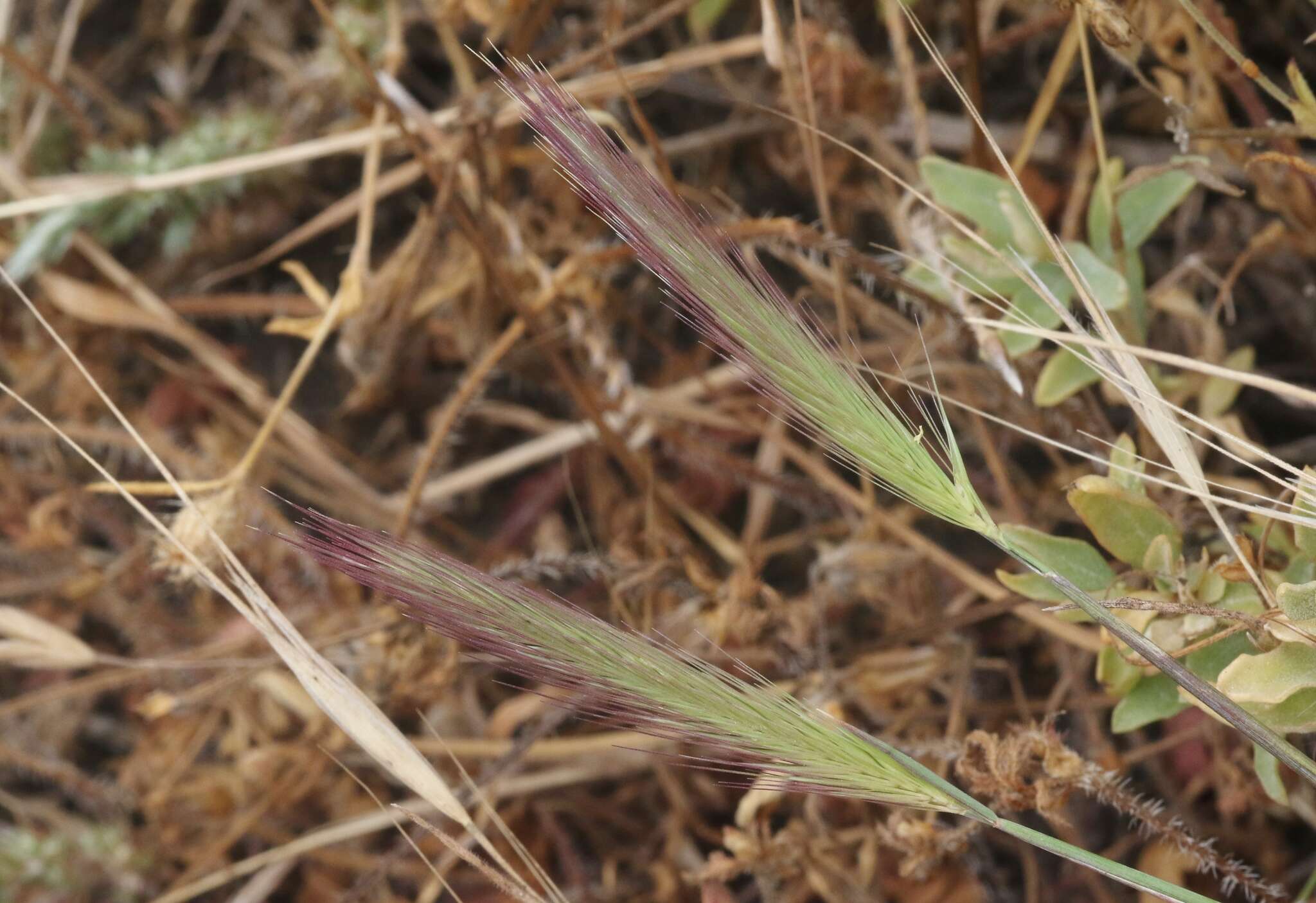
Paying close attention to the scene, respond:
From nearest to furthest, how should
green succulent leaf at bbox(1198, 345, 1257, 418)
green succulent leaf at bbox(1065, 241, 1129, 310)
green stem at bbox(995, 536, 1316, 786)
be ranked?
green stem at bbox(995, 536, 1316, 786), green succulent leaf at bbox(1065, 241, 1129, 310), green succulent leaf at bbox(1198, 345, 1257, 418)

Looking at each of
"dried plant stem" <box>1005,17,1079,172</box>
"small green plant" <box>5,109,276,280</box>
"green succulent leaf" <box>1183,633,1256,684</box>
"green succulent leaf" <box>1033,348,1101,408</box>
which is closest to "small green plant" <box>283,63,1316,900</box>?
"green succulent leaf" <box>1183,633,1256,684</box>

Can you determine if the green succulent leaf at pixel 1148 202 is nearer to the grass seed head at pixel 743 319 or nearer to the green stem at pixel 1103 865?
the grass seed head at pixel 743 319

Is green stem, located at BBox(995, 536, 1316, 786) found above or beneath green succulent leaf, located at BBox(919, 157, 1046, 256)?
beneath

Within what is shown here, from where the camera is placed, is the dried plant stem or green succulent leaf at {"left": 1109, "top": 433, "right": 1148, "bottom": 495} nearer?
green succulent leaf at {"left": 1109, "top": 433, "right": 1148, "bottom": 495}

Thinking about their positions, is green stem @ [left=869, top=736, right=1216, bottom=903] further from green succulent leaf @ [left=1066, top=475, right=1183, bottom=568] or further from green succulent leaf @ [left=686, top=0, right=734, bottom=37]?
green succulent leaf @ [left=686, top=0, right=734, bottom=37]

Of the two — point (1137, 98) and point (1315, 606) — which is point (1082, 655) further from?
point (1137, 98)

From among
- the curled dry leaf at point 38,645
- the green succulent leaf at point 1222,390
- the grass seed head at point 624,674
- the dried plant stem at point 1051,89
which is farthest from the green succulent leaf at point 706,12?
the curled dry leaf at point 38,645

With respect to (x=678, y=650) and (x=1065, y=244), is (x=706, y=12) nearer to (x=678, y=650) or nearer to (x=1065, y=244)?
(x=1065, y=244)

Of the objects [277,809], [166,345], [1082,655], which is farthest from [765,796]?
[166,345]
